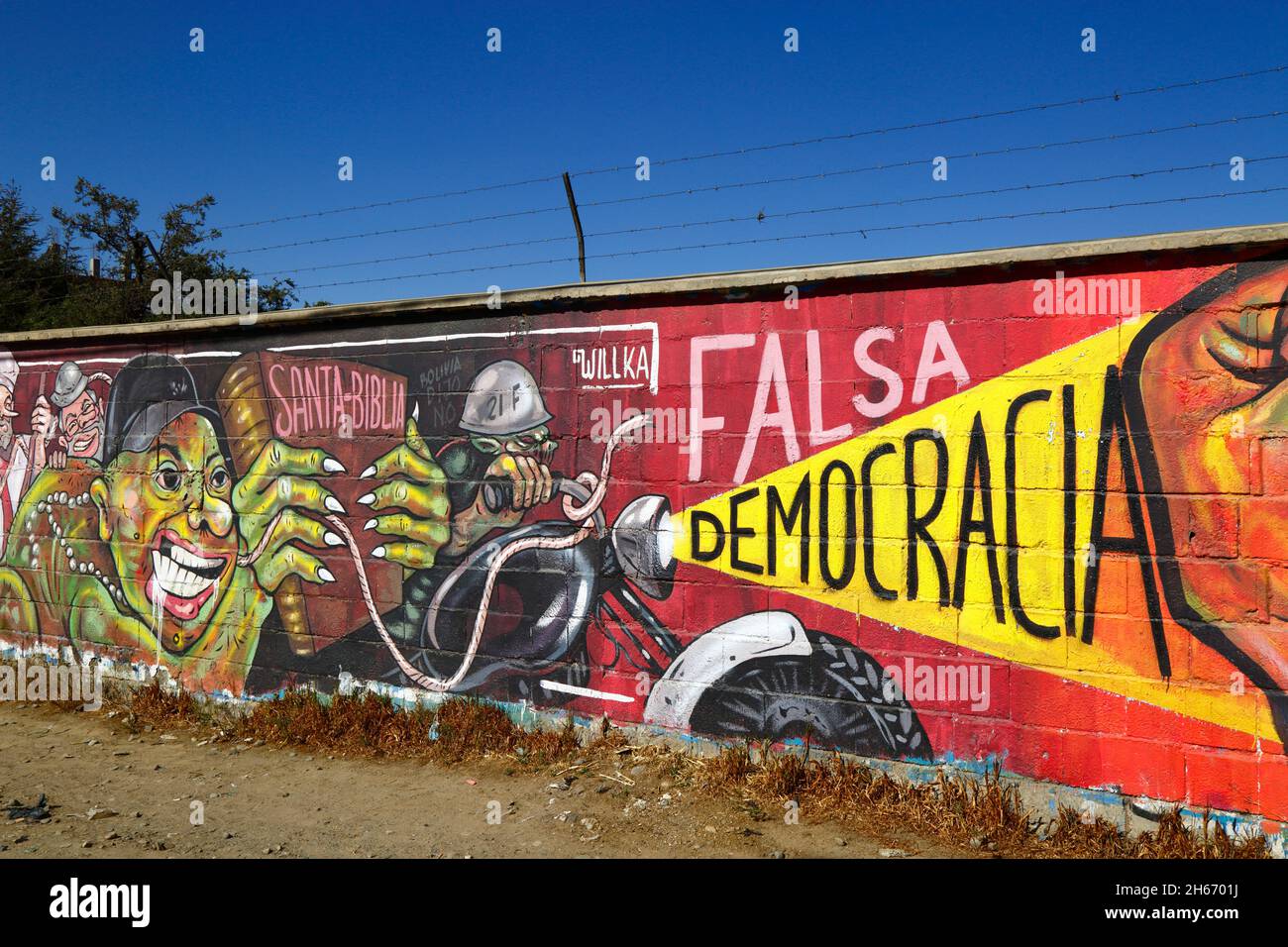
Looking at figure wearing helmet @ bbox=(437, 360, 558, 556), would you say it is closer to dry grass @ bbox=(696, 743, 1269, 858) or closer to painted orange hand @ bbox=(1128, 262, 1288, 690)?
dry grass @ bbox=(696, 743, 1269, 858)

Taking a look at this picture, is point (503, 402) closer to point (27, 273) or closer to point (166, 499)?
point (166, 499)

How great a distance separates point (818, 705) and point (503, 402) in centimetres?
249

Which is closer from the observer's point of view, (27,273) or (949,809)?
(949,809)

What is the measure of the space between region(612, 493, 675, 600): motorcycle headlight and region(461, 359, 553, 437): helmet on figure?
2.59ft

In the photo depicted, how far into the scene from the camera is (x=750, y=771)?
462cm

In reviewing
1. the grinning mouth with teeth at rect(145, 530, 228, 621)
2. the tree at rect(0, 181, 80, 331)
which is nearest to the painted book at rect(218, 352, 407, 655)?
the grinning mouth with teeth at rect(145, 530, 228, 621)

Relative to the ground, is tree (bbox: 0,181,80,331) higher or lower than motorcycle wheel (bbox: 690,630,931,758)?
higher

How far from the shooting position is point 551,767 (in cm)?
493

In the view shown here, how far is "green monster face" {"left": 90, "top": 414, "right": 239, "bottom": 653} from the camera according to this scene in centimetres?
635

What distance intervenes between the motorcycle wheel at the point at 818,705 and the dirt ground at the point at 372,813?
1.37 ft

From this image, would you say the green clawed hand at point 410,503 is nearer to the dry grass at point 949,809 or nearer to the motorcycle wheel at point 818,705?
the motorcycle wheel at point 818,705

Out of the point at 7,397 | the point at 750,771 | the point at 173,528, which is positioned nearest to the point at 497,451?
the point at 750,771
